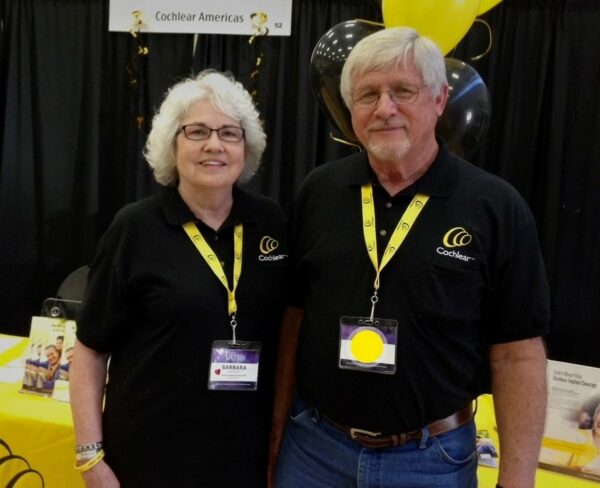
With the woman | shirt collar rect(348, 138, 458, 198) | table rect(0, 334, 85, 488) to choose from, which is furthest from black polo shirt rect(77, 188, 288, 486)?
table rect(0, 334, 85, 488)

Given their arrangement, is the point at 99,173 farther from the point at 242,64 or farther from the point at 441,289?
the point at 441,289

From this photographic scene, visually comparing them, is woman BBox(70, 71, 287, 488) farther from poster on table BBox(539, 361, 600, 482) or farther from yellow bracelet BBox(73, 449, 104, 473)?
poster on table BBox(539, 361, 600, 482)

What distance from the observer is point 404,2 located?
6.25 feet

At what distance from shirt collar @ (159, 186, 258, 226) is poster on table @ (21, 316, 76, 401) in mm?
778

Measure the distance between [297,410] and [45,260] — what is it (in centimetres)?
318

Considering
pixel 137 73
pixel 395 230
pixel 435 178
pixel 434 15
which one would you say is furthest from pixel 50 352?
pixel 137 73

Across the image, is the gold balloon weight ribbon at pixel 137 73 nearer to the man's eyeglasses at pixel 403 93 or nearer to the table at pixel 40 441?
the table at pixel 40 441

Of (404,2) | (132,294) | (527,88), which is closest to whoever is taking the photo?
(132,294)

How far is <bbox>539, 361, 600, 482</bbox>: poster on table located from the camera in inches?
62.3

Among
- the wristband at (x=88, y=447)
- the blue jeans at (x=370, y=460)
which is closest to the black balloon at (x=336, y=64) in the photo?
the blue jeans at (x=370, y=460)

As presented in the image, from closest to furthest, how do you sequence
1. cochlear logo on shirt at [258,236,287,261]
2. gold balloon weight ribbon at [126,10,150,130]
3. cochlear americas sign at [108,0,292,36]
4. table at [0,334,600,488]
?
cochlear logo on shirt at [258,236,287,261], table at [0,334,600,488], cochlear americas sign at [108,0,292,36], gold balloon weight ribbon at [126,10,150,130]

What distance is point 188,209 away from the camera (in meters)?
1.33

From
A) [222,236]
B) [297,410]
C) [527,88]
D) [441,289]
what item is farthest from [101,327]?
[527,88]

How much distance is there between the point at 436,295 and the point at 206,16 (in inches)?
112
